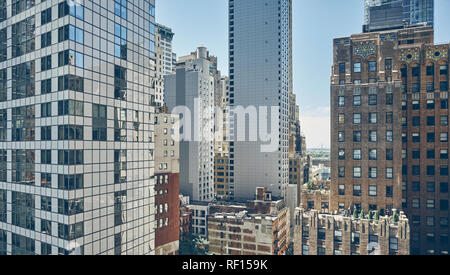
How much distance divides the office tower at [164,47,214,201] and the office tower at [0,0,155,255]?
51.5 metres

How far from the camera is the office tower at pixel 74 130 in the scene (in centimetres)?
2283

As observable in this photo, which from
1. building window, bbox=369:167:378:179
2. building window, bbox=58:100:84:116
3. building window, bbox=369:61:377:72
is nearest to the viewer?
building window, bbox=58:100:84:116

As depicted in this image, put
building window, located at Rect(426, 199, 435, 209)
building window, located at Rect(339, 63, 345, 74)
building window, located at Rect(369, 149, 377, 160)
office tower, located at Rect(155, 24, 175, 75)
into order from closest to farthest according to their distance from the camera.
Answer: building window, located at Rect(369, 149, 377, 160) < building window, located at Rect(339, 63, 345, 74) < building window, located at Rect(426, 199, 435, 209) < office tower, located at Rect(155, 24, 175, 75)

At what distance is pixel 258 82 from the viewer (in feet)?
244

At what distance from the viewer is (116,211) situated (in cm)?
2630

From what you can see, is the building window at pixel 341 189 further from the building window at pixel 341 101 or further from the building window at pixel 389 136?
the building window at pixel 341 101

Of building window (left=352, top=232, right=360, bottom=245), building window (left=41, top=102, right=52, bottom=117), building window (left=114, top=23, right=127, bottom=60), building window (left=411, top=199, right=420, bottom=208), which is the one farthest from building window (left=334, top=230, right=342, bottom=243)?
building window (left=41, top=102, right=52, bottom=117)

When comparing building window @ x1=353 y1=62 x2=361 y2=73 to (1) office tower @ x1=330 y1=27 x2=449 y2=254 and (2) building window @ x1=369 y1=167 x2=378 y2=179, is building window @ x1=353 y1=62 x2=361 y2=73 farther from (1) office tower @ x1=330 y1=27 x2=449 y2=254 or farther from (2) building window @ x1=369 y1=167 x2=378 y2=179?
(2) building window @ x1=369 y1=167 x2=378 y2=179

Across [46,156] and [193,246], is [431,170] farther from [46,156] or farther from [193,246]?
[46,156]

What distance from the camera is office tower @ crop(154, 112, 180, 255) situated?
4622 cm
